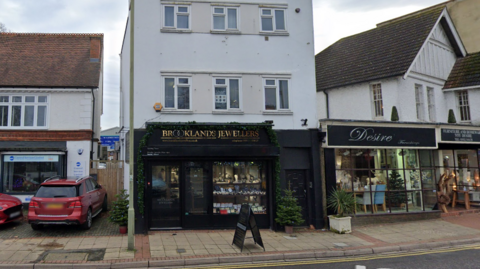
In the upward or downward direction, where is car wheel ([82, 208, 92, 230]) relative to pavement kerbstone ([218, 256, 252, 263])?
upward

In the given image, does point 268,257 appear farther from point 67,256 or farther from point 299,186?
point 67,256

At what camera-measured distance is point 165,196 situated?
12133mm

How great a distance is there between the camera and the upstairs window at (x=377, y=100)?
17391mm

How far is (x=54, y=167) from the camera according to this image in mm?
15453

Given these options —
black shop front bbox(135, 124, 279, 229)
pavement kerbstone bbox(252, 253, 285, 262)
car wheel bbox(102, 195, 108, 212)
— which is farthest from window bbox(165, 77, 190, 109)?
pavement kerbstone bbox(252, 253, 285, 262)

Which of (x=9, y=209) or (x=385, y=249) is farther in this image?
(x=9, y=209)

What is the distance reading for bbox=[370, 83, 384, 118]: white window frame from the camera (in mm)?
17375

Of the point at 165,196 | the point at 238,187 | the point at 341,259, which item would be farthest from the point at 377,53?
the point at 165,196

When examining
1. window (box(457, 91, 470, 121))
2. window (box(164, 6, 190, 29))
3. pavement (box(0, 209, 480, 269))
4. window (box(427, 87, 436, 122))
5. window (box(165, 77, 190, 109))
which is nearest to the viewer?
pavement (box(0, 209, 480, 269))

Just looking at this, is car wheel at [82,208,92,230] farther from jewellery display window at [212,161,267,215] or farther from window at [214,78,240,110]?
window at [214,78,240,110]

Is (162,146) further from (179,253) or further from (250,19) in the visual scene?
(250,19)

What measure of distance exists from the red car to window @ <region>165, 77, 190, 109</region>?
161 inches

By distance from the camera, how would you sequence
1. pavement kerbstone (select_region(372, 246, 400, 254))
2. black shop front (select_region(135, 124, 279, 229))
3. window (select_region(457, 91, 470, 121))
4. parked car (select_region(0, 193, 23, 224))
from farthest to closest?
window (select_region(457, 91, 470, 121)) < black shop front (select_region(135, 124, 279, 229)) < parked car (select_region(0, 193, 23, 224)) < pavement kerbstone (select_region(372, 246, 400, 254))

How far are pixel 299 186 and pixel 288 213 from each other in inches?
59.5
